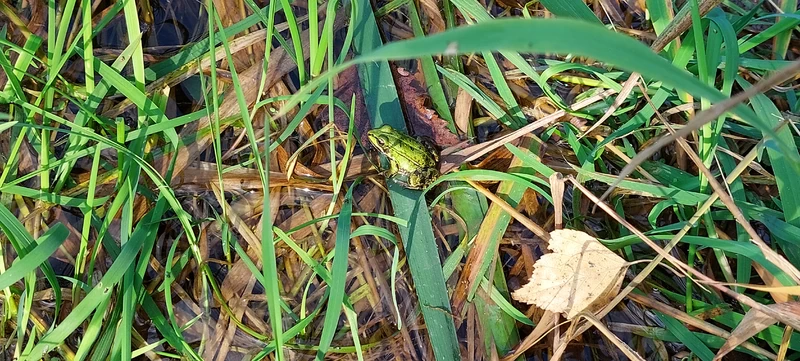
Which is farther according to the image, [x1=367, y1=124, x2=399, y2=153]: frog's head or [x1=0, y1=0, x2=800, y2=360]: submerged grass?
[x1=367, y1=124, x2=399, y2=153]: frog's head

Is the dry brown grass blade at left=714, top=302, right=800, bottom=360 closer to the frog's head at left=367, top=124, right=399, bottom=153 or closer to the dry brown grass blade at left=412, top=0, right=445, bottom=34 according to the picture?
the frog's head at left=367, top=124, right=399, bottom=153

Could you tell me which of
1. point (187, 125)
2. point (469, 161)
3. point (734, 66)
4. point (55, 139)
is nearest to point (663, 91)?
point (734, 66)

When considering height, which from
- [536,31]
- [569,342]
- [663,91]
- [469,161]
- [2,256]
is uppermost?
[536,31]

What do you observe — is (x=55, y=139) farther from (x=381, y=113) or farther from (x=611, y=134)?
(x=611, y=134)

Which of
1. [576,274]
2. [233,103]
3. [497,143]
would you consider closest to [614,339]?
[576,274]

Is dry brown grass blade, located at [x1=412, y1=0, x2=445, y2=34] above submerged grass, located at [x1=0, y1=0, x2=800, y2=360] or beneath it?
above

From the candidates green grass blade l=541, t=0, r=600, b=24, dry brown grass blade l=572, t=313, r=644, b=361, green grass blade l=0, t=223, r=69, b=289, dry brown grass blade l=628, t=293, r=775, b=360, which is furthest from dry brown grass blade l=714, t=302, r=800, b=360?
green grass blade l=0, t=223, r=69, b=289

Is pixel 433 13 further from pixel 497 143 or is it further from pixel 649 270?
pixel 649 270
